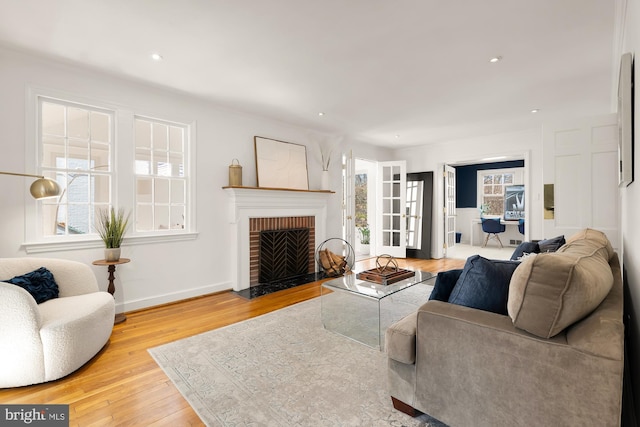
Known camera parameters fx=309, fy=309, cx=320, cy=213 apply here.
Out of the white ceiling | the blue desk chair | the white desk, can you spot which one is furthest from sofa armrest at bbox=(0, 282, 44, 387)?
the white desk

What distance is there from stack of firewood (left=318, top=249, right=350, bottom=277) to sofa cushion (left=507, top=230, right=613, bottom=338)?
388 centimetres

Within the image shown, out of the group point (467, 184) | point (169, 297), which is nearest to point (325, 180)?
point (169, 297)

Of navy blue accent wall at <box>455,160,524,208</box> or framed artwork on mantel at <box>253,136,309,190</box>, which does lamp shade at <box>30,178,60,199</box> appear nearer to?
framed artwork on mantel at <box>253,136,309,190</box>

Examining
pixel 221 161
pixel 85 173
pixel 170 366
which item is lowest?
pixel 170 366

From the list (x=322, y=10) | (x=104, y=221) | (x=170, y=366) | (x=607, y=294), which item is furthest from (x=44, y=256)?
(x=607, y=294)

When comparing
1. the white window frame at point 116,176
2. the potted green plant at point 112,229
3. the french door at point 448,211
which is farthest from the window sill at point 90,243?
the french door at point 448,211

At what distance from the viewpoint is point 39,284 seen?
238cm

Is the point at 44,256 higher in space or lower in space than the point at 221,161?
lower

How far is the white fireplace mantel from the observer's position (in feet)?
13.6

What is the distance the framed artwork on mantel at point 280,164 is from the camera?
4.50 m

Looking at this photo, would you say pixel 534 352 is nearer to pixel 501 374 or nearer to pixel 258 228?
pixel 501 374

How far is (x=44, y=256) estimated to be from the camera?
113 inches

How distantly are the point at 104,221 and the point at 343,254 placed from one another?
3788mm

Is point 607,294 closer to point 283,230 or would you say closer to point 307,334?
point 307,334
